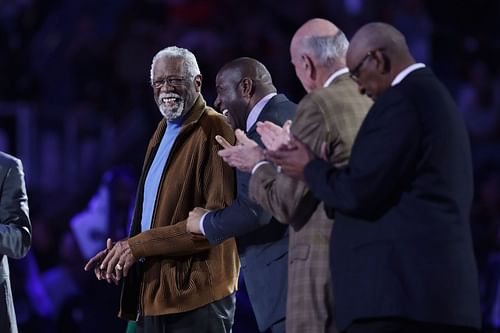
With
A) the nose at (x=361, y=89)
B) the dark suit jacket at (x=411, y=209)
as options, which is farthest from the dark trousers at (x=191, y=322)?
the nose at (x=361, y=89)

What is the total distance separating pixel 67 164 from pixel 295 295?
5.37 m

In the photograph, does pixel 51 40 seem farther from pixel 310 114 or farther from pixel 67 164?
pixel 310 114

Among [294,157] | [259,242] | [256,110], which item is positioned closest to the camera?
[294,157]

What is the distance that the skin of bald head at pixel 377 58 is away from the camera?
301 centimetres

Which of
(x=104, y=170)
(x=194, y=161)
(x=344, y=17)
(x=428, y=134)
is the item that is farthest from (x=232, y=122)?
(x=344, y=17)

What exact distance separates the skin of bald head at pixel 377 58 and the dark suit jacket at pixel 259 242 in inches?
32.5

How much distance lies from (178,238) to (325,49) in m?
0.99

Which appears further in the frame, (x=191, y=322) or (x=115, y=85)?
(x=115, y=85)

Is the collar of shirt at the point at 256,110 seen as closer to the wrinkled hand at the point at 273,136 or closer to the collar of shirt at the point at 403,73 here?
the wrinkled hand at the point at 273,136

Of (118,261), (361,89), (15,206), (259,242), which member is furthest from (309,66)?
(15,206)

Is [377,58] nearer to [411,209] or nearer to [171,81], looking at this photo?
[411,209]

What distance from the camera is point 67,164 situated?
27.6 ft

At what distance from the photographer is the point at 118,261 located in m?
4.03

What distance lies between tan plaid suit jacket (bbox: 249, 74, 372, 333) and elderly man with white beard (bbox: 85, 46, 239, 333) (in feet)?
2.56
